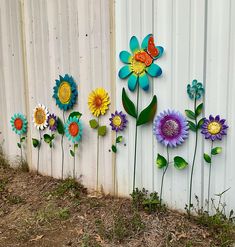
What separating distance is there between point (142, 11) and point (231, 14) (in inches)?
35.8

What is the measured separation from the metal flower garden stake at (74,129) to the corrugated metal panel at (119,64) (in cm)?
8

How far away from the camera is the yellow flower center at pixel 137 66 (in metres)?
3.82

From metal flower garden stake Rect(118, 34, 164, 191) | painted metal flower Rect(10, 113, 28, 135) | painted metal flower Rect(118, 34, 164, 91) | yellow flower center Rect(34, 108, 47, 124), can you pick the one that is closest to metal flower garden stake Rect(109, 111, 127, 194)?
metal flower garden stake Rect(118, 34, 164, 191)

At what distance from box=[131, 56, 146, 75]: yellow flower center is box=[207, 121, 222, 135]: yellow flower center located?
0.89m

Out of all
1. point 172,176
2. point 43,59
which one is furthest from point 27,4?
point 172,176

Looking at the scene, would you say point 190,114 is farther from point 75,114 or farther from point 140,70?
point 75,114

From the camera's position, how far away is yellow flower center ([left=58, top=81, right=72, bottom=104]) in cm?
454

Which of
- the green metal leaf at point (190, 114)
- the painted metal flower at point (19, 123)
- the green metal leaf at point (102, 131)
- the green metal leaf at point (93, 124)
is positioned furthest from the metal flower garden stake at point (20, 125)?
the green metal leaf at point (190, 114)

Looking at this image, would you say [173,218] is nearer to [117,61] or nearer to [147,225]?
[147,225]

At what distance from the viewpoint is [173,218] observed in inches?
144

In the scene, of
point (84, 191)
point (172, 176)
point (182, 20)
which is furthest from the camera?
point (84, 191)

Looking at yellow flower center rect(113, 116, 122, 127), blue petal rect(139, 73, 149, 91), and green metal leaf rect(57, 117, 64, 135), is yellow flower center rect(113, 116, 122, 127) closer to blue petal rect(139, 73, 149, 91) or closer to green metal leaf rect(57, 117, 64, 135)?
blue petal rect(139, 73, 149, 91)

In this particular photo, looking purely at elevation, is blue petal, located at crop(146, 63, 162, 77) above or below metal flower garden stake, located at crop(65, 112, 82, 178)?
above

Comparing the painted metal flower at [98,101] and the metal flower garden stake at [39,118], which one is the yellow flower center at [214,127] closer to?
the painted metal flower at [98,101]
